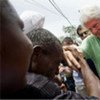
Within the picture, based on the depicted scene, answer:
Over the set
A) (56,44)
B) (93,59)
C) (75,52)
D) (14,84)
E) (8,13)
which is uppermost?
(8,13)

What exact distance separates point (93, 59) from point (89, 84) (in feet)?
3.73

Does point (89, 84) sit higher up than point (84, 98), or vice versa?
point (84, 98)

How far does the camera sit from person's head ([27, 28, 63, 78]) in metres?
2.17

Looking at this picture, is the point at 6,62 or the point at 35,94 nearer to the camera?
the point at 6,62

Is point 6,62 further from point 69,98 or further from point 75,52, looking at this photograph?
point 75,52

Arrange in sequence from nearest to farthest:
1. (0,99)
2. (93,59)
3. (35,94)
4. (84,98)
Answer: (0,99) → (35,94) → (84,98) → (93,59)

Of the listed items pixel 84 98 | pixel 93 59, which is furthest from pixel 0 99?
pixel 93 59

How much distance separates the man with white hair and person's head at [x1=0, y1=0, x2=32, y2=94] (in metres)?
2.22

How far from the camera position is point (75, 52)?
2.62 m

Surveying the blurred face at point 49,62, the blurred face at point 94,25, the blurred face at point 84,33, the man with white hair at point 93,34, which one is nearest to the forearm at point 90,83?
the blurred face at point 49,62

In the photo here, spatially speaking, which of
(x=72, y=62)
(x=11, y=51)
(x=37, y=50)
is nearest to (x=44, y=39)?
(x=37, y=50)

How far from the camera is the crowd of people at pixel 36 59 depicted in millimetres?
1071

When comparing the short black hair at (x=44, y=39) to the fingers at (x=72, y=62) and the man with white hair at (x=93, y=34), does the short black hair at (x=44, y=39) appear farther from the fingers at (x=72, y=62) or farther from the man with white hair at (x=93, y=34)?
the man with white hair at (x=93, y=34)

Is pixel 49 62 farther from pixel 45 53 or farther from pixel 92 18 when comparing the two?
pixel 92 18
